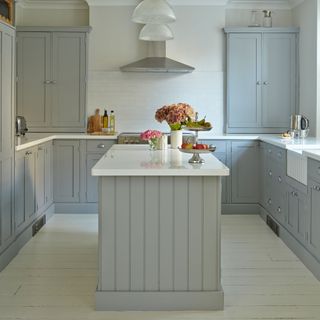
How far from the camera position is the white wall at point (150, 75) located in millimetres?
6926

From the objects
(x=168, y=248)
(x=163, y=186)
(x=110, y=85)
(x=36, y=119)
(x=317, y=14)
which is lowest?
(x=168, y=248)

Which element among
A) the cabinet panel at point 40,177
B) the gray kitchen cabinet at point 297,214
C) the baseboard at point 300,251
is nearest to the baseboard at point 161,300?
the baseboard at point 300,251

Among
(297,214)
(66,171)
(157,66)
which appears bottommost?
(297,214)

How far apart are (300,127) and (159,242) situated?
312 centimetres

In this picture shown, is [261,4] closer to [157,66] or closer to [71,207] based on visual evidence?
[157,66]

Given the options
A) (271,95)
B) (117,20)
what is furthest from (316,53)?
(117,20)

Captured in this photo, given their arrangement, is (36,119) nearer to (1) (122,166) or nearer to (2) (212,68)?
(2) (212,68)

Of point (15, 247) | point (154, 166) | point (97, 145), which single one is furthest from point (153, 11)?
point (97, 145)

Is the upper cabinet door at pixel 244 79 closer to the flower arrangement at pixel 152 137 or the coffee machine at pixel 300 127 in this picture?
the coffee machine at pixel 300 127

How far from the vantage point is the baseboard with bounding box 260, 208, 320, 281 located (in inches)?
160

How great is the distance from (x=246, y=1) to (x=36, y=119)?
3135mm

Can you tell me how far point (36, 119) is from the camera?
6.79m

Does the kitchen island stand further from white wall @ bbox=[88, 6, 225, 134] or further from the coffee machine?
white wall @ bbox=[88, 6, 225, 134]

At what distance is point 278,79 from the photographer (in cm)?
684
